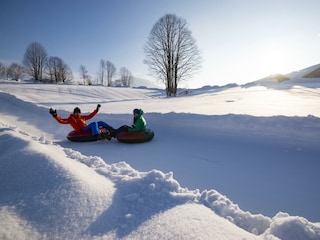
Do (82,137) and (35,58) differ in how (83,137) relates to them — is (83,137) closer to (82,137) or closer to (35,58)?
(82,137)

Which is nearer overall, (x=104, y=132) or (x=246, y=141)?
(x=246, y=141)

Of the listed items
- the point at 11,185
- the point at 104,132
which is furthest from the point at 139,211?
the point at 104,132

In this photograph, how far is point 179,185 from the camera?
2.47 meters

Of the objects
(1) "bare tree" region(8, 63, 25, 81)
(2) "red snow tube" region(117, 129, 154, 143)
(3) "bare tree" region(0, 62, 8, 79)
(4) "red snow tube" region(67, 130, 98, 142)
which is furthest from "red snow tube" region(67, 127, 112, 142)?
(3) "bare tree" region(0, 62, 8, 79)

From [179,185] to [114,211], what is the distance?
844mm

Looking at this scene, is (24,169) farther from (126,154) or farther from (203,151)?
(203,151)

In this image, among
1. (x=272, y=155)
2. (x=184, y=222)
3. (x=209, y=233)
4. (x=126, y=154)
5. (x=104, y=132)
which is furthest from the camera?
(x=104, y=132)

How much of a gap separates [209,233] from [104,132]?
488 centimetres

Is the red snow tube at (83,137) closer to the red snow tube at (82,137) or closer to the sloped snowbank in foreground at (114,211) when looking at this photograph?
the red snow tube at (82,137)

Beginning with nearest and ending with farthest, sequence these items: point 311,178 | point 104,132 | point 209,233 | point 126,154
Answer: point 209,233
point 311,178
point 126,154
point 104,132

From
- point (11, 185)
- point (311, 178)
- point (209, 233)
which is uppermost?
point (11, 185)

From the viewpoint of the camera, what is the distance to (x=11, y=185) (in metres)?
2.18

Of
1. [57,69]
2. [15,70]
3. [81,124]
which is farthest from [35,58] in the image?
[81,124]

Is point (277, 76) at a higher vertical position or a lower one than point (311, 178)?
higher
